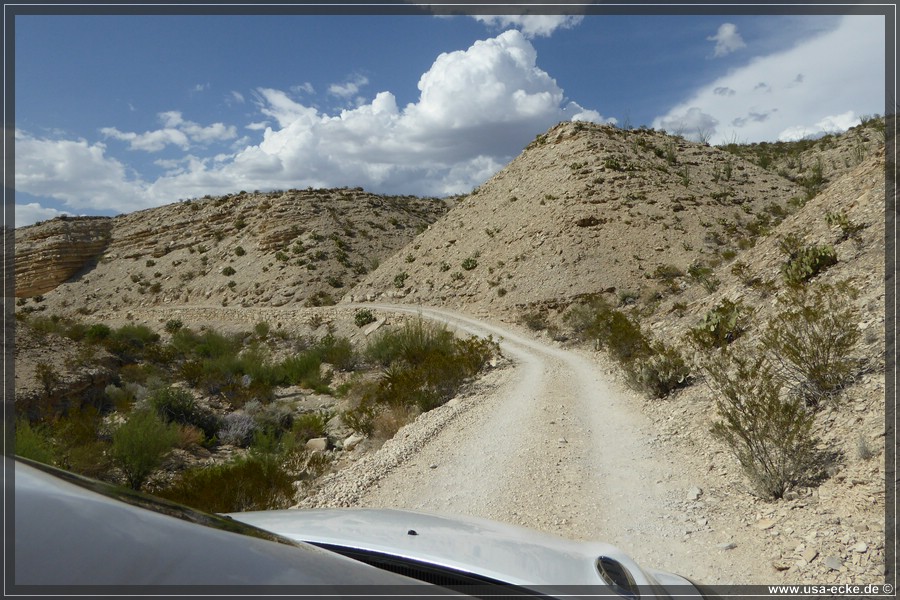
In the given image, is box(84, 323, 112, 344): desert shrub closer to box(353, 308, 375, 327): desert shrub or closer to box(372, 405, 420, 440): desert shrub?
box(353, 308, 375, 327): desert shrub

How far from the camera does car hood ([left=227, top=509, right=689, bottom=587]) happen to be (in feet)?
8.13

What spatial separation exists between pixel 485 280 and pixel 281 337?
1062 centimetres

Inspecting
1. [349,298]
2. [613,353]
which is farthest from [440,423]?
[349,298]

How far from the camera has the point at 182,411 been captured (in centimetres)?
1389

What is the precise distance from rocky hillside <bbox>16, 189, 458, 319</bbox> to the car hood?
32633 mm

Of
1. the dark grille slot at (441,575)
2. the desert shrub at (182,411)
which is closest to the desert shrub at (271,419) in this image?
the desert shrub at (182,411)

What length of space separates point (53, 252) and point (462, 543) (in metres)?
59.1

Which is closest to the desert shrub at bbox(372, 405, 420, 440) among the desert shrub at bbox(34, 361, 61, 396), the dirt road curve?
the dirt road curve

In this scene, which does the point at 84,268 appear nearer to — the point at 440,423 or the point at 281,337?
the point at 281,337

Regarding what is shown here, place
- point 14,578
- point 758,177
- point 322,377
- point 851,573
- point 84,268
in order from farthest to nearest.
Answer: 1. point 84,268
2. point 758,177
3. point 322,377
4. point 851,573
5. point 14,578

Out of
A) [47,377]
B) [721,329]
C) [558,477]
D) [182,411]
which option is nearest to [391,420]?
[558,477]

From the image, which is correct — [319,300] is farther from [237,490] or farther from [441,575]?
[441,575]

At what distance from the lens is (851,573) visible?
13.0ft

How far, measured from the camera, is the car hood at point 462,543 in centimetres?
248
